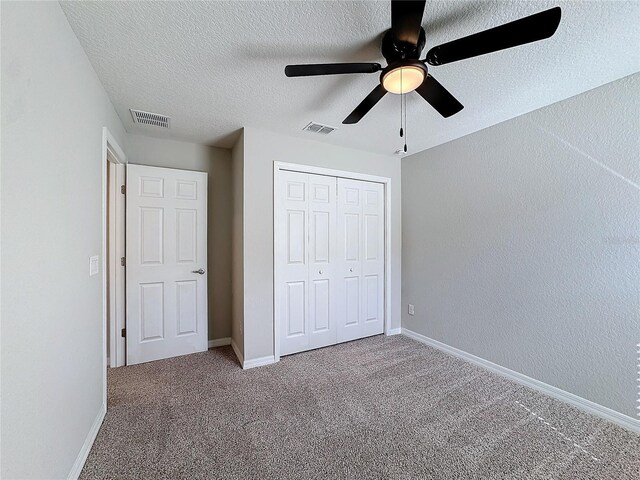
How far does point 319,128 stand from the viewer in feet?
8.59

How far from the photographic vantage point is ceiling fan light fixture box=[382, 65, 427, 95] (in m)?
1.40

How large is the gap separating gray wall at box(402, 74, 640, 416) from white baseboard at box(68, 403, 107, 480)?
311cm

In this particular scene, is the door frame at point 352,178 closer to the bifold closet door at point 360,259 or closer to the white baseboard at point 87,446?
the bifold closet door at point 360,259

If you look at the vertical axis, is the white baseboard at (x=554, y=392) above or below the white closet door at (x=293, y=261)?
below

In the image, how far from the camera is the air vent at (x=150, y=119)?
2.29m

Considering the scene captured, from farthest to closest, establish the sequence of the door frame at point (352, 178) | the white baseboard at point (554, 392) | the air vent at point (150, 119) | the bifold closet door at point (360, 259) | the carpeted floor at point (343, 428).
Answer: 1. the bifold closet door at point (360, 259)
2. the door frame at point (352, 178)
3. the air vent at point (150, 119)
4. the white baseboard at point (554, 392)
5. the carpeted floor at point (343, 428)

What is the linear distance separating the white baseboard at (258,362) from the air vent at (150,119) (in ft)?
7.84

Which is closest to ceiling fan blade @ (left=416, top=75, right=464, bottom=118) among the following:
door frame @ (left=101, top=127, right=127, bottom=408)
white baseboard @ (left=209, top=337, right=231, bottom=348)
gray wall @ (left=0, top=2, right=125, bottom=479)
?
gray wall @ (left=0, top=2, right=125, bottom=479)

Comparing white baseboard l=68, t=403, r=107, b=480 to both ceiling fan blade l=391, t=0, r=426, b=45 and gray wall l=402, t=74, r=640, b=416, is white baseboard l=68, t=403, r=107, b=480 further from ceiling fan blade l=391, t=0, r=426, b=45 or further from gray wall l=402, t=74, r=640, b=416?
gray wall l=402, t=74, r=640, b=416

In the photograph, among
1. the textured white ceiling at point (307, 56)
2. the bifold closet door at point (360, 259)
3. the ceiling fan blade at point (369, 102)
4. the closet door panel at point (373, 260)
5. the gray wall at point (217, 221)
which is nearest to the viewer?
the textured white ceiling at point (307, 56)

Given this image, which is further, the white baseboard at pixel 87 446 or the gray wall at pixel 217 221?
the gray wall at pixel 217 221

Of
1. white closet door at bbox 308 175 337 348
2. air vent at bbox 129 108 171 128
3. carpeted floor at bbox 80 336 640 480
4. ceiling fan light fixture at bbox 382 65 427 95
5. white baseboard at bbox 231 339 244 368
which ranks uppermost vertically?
air vent at bbox 129 108 171 128

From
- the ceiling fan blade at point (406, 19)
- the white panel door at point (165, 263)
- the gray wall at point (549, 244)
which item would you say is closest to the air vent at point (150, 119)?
the white panel door at point (165, 263)

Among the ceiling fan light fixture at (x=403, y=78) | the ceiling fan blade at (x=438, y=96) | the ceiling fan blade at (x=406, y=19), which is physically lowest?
the ceiling fan blade at (x=438, y=96)
